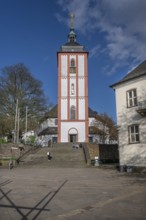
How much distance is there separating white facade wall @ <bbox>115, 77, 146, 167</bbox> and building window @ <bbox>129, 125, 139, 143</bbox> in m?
0.33

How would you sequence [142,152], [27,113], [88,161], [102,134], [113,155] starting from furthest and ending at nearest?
1. [102,134]
2. [27,113]
3. [113,155]
4. [88,161]
5. [142,152]

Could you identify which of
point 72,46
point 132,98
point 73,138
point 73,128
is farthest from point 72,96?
point 132,98

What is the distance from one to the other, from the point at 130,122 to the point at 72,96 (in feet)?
Result: 98.2

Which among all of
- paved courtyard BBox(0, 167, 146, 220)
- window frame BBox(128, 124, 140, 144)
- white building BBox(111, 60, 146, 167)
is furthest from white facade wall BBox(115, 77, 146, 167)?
paved courtyard BBox(0, 167, 146, 220)

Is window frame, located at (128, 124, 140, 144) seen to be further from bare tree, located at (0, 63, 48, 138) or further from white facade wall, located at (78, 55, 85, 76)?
white facade wall, located at (78, 55, 85, 76)

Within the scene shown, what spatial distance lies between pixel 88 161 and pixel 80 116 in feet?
71.8

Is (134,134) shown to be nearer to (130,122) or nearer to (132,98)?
(130,122)

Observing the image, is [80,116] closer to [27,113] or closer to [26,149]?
[27,113]

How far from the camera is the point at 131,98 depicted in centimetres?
2472

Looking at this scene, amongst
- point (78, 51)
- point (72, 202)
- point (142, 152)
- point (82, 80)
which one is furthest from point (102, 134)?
point (72, 202)

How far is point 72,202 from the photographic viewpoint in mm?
10727

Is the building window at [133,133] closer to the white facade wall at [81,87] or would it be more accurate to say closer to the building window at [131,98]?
the building window at [131,98]

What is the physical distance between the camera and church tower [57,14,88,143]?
52.9 m

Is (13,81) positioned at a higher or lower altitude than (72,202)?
higher
